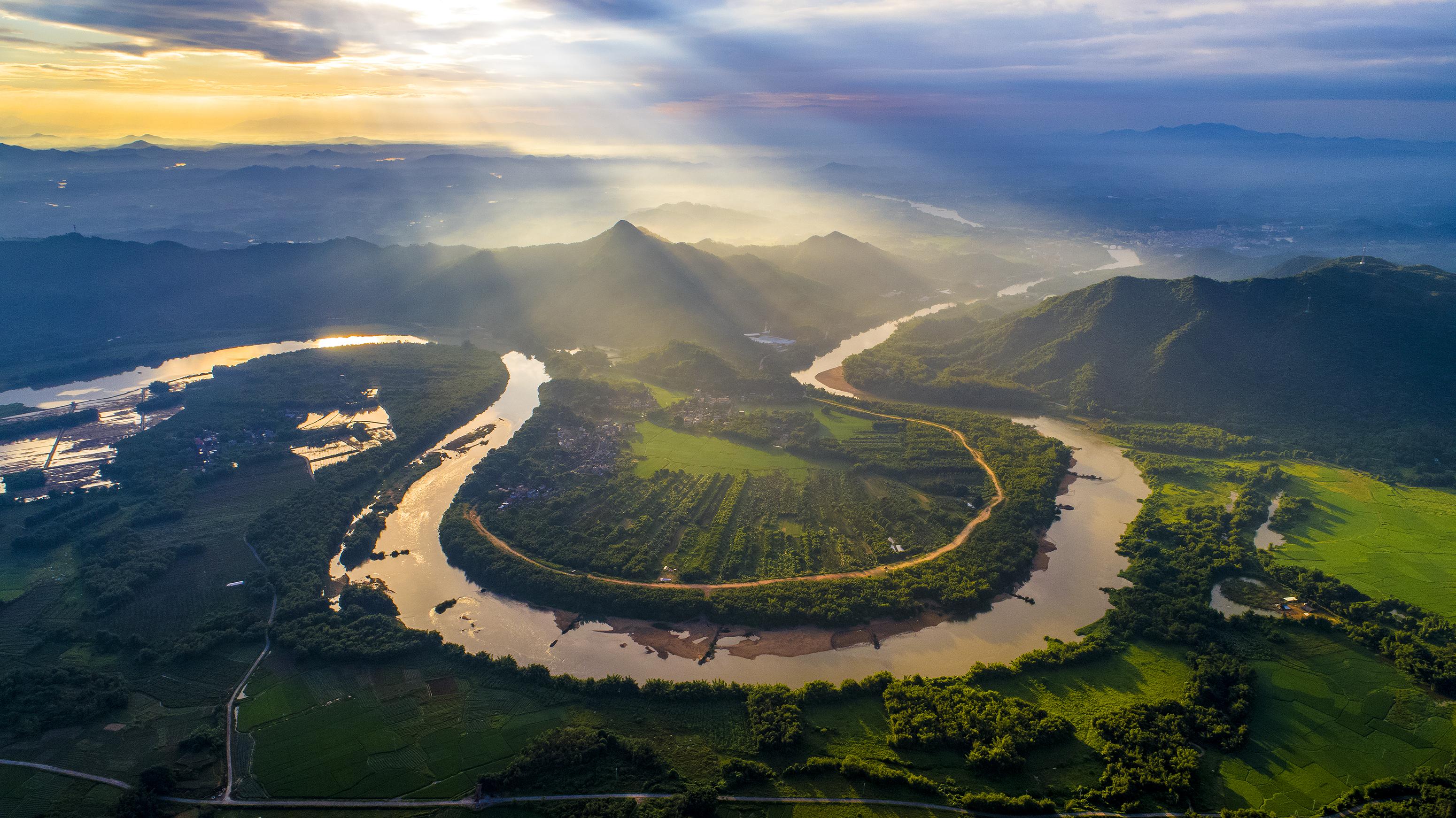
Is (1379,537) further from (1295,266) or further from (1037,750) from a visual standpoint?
(1295,266)

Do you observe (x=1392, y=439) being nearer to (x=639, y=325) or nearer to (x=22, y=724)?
(x=639, y=325)

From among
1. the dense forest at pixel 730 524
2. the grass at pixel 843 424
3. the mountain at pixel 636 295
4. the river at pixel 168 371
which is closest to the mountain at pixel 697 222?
the mountain at pixel 636 295

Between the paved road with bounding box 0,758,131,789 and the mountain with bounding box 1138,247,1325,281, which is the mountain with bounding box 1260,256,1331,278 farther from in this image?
the paved road with bounding box 0,758,131,789

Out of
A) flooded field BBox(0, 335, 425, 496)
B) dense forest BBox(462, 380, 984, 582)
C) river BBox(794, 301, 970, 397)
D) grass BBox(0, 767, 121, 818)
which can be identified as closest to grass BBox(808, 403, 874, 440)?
dense forest BBox(462, 380, 984, 582)

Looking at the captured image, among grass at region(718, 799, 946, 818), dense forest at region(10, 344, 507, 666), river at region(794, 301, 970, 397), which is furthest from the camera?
river at region(794, 301, 970, 397)

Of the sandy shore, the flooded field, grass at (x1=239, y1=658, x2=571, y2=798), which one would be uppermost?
the sandy shore

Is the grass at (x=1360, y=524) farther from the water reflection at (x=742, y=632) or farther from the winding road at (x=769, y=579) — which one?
the winding road at (x=769, y=579)

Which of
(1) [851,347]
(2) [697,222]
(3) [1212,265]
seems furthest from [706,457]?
(2) [697,222]
